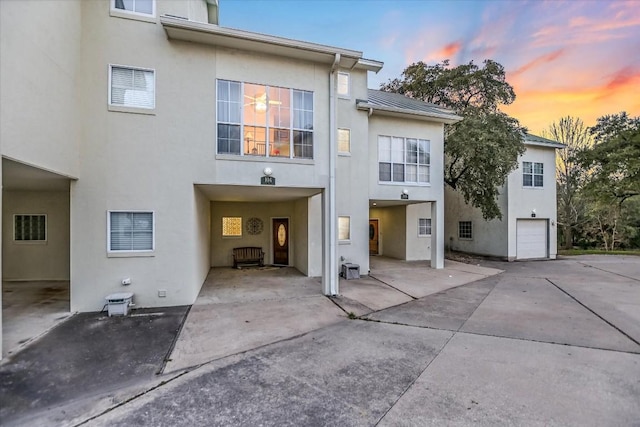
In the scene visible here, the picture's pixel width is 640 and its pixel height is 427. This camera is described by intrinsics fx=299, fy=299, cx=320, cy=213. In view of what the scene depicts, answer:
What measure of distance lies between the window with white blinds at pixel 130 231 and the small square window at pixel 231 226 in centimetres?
572

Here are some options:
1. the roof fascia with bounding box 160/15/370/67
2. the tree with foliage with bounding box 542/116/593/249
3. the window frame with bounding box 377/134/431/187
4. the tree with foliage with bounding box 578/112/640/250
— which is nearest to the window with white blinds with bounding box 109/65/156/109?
the roof fascia with bounding box 160/15/370/67

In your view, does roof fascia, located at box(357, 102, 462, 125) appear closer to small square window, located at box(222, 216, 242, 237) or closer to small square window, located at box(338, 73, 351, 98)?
small square window, located at box(338, 73, 351, 98)

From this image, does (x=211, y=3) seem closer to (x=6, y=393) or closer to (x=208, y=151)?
(x=208, y=151)

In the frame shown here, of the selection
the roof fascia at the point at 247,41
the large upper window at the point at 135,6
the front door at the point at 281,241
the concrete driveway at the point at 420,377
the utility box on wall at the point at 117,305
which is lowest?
the concrete driveway at the point at 420,377

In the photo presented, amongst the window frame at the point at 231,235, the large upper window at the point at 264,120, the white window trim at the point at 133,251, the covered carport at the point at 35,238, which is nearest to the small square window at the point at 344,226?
the large upper window at the point at 264,120

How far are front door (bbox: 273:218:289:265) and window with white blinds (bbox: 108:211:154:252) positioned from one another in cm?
638

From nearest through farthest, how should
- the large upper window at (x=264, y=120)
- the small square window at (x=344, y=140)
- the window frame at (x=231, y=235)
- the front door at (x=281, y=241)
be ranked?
the large upper window at (x=264, y=120), the small square window at (x=344, y=140), the window frame at (x=231, y=235), the front door at (x=281, y=241)

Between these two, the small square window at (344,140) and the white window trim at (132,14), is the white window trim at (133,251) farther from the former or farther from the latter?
the small square window at (344,140)

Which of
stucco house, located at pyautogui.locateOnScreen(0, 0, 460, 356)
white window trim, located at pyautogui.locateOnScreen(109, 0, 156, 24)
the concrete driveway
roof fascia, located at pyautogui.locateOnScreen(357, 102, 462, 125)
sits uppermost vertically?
white window trim, located at pyautogui.locateOnScreen(109, 0, 156, 24)

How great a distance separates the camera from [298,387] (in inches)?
146

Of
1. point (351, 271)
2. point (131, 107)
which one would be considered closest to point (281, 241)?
point (351, 271)

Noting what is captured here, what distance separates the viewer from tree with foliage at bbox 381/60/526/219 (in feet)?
41.1

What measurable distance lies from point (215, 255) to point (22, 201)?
251 inches

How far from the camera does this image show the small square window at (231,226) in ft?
42.0
